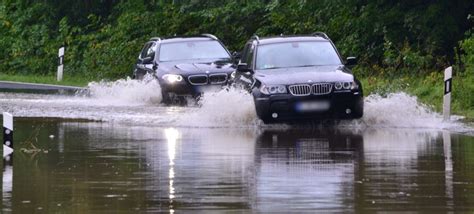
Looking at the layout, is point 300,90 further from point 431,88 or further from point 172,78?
point 172,78

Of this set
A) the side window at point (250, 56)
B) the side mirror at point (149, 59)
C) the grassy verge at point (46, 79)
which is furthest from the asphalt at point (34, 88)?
the side window at point (250, 56)

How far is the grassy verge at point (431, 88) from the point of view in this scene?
81.9 feet

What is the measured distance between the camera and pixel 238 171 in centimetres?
1548

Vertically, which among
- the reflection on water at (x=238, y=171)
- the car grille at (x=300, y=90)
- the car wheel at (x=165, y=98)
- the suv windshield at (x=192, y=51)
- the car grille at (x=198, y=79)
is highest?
the suv windshield at (x=192, y=51)

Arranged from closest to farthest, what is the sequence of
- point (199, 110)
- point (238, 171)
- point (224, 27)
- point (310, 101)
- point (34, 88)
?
point (238, 171) < point (310, 101) < point (199, 110) < point (34, 88) < point (224, 27)

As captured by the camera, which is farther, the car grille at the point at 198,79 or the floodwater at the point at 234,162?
the car grille at the point at 198,79

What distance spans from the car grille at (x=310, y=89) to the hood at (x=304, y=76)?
0.07 meters

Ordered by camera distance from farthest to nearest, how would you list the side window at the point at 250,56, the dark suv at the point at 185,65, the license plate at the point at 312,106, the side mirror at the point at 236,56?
1. the dark suv at the point at 185,65
2. the side mirror at the point at 236,56
3. the side window at the point at 250,56
4. the license plate at the point at 312,106

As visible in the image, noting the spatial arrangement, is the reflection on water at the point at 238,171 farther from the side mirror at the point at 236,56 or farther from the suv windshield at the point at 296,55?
the side mirror at the point at 236,56

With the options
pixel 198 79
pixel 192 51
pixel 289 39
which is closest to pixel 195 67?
pixel 198 79

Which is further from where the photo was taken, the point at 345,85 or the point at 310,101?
the point at 345,85

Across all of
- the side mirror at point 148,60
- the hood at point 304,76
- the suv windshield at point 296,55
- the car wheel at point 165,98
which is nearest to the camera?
the hood at point 304,76

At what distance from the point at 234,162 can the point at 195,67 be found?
1363 cm

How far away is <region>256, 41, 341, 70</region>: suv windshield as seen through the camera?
2323 cm
